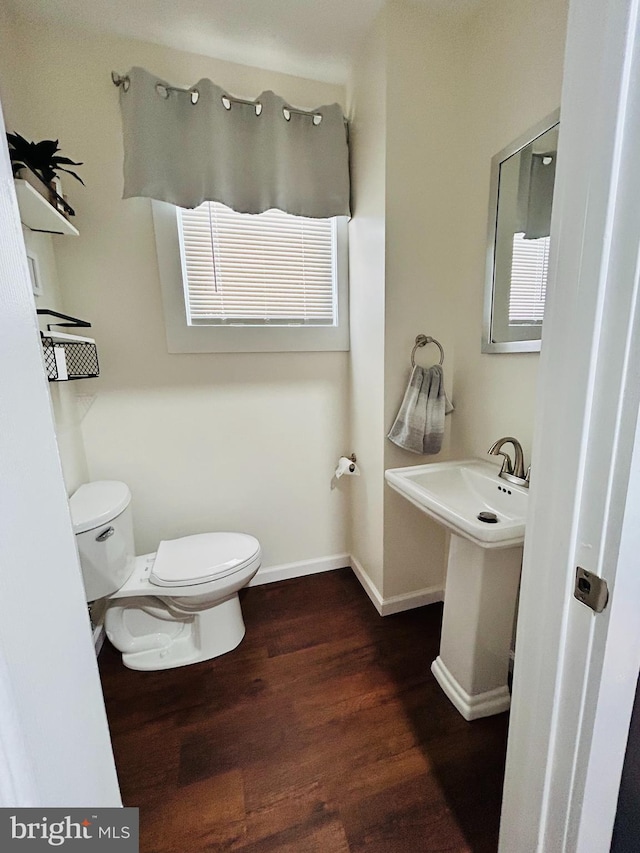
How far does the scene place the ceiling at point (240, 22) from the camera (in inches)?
51.3

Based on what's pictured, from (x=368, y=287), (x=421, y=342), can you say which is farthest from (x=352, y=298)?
(x=421, y=342)

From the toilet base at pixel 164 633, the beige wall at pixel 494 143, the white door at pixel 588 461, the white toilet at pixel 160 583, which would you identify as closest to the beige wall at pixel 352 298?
the beige wall at pixel 494 143

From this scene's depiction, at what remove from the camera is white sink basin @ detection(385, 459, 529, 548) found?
3.30 ft

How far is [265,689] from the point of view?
1404mm

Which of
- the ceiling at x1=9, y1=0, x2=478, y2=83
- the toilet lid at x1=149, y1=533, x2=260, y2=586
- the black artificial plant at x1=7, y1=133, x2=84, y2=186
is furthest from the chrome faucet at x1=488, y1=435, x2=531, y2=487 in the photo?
the black artificial plant at x1=7, y1=133, x2=84, y2=186

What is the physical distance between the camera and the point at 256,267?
5.68ft

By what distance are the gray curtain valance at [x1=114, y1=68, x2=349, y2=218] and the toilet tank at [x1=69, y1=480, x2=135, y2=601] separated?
1.25 meters

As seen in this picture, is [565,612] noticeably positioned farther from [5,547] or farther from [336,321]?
[336,321]

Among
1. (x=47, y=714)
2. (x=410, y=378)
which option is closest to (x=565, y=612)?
(x=47, y=714)

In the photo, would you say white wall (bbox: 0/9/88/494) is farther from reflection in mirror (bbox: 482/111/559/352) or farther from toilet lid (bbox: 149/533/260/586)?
reflection in mirror (bbox: 482/111/559/352)

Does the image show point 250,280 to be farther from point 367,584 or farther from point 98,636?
point 98,636

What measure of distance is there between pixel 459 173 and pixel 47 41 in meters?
1.72

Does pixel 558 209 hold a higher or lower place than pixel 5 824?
higher

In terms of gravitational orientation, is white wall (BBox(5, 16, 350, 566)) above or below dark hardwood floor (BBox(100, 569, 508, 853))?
above
